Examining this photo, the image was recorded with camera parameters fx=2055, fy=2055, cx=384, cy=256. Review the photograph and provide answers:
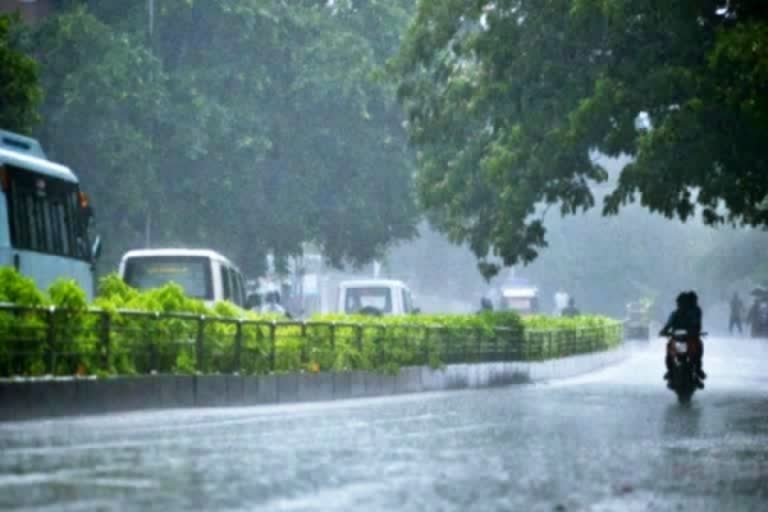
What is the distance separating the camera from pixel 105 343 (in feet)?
80.5

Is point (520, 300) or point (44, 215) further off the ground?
point (44, 215)

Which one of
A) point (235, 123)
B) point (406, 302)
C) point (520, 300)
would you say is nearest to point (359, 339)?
point (406, 302)

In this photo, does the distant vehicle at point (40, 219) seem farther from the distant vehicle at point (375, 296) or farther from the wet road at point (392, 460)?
the distant vehicle at point (375, 296)

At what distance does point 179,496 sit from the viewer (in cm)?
1178

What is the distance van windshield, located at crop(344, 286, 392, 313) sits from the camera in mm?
51625

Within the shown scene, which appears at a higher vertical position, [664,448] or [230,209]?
[230,209]

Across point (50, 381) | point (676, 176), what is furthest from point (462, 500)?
point (676, 176)

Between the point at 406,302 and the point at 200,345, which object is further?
the point at 406,302

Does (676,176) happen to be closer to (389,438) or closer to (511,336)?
(511,336)

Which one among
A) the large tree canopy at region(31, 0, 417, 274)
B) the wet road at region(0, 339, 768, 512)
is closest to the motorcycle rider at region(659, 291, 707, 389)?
the wet road at region(0, 339, 768, 512)

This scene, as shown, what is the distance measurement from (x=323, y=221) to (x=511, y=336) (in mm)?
20632

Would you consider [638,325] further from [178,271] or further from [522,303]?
[178,271]

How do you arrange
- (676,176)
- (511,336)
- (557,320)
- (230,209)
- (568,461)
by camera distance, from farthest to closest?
1. (230,209)
2. (557,320)
3. (511,336)
4. (676,176)
5. (568,461)

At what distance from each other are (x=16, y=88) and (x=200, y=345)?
16.8 meters
